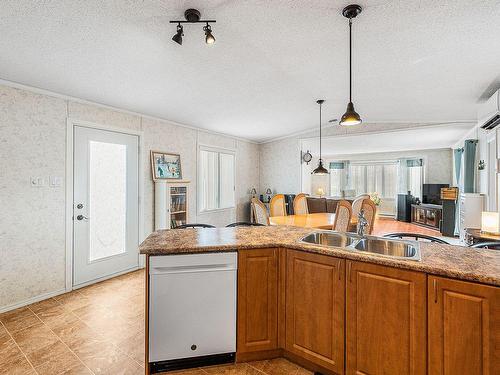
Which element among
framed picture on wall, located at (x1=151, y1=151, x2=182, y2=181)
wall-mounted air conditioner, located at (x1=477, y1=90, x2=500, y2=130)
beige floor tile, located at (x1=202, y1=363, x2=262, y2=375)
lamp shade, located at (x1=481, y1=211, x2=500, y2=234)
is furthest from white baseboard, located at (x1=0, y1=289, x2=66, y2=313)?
wall-mounted air conditioner, located at (x1=477, y1=90, x2=500, y2=130)

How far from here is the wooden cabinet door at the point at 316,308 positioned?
1750 millimetres

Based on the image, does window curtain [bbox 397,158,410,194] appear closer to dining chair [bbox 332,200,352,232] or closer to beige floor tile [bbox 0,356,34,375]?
dining chair [bbox 332,200,352,232]

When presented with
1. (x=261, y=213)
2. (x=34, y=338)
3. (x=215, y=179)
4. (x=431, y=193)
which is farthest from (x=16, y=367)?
(x=431, y=193)

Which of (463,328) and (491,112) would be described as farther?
(491,112)

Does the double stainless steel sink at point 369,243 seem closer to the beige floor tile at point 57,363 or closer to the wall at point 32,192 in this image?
the beige floor tile at point 57,363

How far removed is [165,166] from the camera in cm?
450

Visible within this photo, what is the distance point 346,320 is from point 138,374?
4.86 ft

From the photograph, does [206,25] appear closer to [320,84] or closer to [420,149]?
[320,84]

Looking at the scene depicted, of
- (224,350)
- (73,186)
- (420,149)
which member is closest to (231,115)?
(73,186)

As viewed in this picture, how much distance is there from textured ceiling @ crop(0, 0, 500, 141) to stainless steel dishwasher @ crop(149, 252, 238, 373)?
1.69 meters

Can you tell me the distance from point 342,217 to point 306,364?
1.84 metres

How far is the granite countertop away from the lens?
1.42 metres

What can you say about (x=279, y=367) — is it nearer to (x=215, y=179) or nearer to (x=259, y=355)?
(x=259, y=355)

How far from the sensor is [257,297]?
6.51 ft
